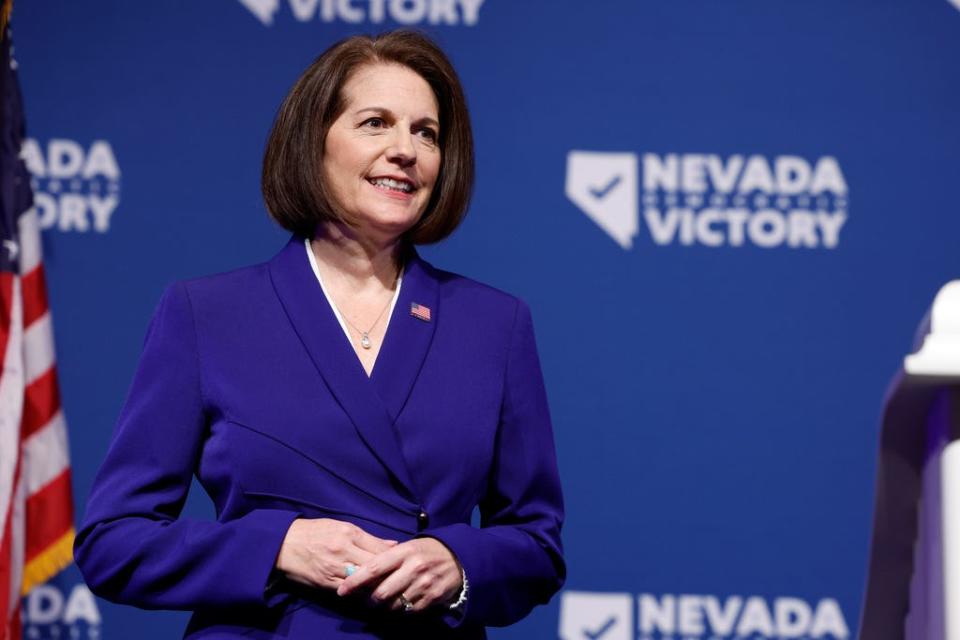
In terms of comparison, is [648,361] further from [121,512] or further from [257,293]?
[121,512]

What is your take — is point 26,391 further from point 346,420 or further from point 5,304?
point 346,420

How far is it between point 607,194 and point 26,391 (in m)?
1.40

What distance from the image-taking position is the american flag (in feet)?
9.57

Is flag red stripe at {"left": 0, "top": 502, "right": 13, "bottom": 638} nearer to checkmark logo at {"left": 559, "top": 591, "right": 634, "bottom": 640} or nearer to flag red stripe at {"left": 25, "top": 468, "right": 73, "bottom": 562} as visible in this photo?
flag red stripe at {"left": 25, "top": 468, "right": 73, "bottom": 562}

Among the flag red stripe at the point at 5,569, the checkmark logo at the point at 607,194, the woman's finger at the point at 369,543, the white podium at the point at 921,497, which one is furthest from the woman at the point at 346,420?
the flag red stripe at the point at 5,569

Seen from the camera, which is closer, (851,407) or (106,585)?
(106,585)

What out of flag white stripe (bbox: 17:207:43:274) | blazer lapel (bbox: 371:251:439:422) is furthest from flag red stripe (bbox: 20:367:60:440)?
blazer lapel (bbox: 371:251:439:422)

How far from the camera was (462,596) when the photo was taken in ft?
5.17

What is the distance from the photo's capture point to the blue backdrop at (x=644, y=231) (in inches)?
121

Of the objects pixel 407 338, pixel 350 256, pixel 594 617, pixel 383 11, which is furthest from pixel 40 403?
pixel 407 338

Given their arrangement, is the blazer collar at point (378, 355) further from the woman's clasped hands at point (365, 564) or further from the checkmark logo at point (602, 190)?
the checkmark logo at point (602, 190)

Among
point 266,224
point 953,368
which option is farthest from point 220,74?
point 953,368

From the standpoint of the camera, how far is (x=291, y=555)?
1.53 meters

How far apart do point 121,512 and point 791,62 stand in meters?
2.14
